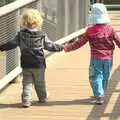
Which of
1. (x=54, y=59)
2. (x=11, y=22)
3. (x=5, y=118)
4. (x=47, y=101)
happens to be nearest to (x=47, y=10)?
(x=54, y=59)

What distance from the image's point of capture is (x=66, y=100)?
24.7 ft

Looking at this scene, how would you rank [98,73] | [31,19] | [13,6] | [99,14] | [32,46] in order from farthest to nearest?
[13,6]
[98,73]
[99,14]
[32,46]
[31,19]

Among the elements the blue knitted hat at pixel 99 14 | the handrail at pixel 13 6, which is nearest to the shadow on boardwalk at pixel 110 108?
the blue knitted hat at pixel 99 14

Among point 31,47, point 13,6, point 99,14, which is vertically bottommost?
point 31,47

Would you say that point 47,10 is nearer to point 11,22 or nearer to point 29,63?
point 11,22

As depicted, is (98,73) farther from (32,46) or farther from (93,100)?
(32,46)

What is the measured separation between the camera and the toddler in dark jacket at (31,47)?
689cm

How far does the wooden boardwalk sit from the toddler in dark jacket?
26 cm

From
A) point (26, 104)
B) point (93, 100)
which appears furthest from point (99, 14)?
point (26, 104)

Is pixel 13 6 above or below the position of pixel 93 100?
above

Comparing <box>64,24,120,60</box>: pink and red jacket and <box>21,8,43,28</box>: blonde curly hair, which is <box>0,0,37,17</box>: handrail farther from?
<box>64,24,120,60</box>: pink and red jacket

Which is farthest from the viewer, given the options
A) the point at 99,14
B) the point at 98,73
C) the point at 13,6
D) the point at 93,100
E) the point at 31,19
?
the point at 13,6

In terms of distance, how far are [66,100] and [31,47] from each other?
920 millimetres

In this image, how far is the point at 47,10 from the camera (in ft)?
33.6
